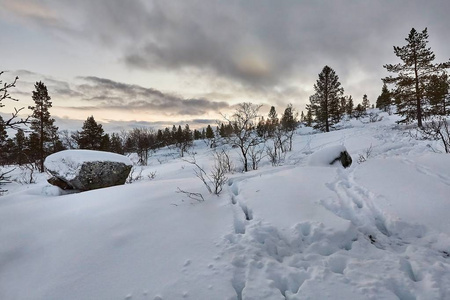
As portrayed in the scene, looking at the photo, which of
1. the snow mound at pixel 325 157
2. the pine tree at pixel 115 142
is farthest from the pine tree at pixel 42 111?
the snow mound at pixel 325 157

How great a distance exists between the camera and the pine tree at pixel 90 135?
91.2 ft

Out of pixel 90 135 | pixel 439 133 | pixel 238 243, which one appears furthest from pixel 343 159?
pixel 90 135

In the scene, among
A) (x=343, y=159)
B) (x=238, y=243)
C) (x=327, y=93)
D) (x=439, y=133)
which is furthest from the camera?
(x=327, y=93)

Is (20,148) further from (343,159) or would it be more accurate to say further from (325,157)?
(343,159)

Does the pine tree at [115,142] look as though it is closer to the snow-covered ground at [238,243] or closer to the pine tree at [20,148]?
the pine tree at [20,148]

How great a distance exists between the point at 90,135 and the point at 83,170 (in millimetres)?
24984

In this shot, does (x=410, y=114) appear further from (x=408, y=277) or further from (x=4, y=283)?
(x=4, y=283)

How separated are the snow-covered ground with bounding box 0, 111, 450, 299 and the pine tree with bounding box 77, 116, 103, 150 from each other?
88.4 feet

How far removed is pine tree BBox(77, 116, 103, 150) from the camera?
27.8 m

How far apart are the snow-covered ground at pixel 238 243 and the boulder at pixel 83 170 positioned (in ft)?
7.68

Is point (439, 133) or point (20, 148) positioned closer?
point (439, 133)

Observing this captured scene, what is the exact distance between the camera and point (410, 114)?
62.3ft

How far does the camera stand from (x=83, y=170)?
22.9 feet

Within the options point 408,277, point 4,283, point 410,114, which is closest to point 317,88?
point 410,114
